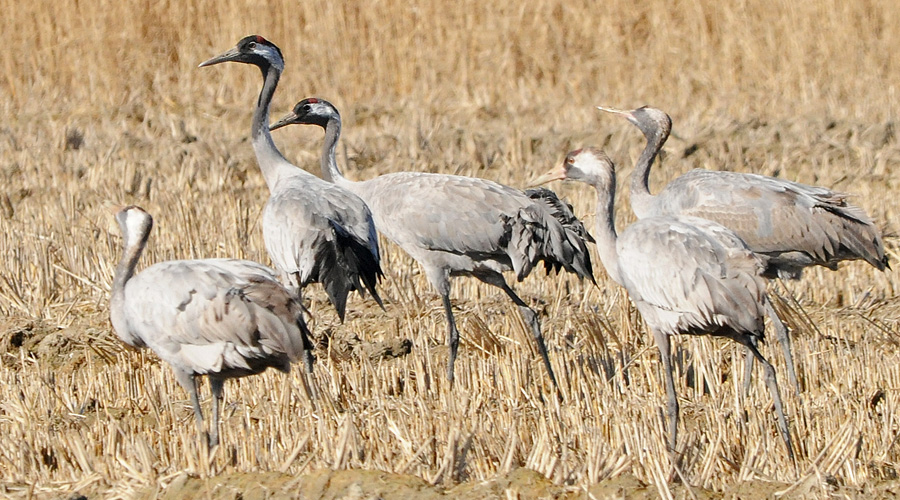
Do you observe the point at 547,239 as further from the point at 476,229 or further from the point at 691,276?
the point at 691,276

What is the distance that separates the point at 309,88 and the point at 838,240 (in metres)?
7.73

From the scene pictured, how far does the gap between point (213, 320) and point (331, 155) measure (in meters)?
2.59

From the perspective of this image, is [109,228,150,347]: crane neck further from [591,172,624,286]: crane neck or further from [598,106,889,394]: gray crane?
[598,106,889,394]: gray crane

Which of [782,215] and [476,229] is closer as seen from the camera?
[476,229]

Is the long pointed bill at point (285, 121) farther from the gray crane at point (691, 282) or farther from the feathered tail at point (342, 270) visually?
the gray crane at point (691, 282)

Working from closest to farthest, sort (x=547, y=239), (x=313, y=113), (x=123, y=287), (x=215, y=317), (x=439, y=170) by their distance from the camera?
(x=215, y=317) < (x=123, y=287) < (x=547, y=239) < (x=313, y=113) < (x=439, y=170)

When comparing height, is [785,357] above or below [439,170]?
above

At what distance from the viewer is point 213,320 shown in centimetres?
498

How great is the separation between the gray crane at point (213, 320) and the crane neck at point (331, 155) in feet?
7.15

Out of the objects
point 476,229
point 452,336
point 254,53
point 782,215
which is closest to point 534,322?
point 452,336

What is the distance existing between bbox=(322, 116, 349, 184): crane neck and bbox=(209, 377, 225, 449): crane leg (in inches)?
83.9

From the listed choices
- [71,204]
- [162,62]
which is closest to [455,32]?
[162,62]

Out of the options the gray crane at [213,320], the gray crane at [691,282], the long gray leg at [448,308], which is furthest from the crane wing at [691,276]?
the gray crane at [213,320]

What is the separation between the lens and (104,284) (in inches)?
289
